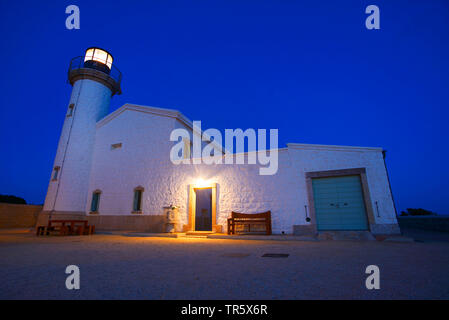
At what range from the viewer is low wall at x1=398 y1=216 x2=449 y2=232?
1029cm

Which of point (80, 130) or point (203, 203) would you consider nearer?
point (80, 130)

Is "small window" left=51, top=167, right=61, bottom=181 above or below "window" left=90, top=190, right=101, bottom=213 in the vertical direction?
above

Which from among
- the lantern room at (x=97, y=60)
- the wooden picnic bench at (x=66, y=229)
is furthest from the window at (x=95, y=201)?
the lantern room at (x=97, y=60)

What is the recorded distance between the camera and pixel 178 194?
1148cm

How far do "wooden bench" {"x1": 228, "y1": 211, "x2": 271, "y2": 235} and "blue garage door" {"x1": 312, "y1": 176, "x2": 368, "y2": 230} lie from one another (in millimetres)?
2118

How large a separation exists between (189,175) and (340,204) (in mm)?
7480

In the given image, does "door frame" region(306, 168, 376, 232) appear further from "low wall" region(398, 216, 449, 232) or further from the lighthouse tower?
the lighthouse tower

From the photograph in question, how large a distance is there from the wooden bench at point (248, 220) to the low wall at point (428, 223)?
358 inches

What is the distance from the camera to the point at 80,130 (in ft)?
48.2

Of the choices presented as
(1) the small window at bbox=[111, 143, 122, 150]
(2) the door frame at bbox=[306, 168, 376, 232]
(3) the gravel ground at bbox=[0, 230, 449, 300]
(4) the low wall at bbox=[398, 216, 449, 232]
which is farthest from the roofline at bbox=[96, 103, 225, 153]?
(4) the low wall at bbox=[398, 216, 449, 232]

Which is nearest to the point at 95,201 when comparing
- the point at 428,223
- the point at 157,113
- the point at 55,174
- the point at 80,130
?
the point at 55,174

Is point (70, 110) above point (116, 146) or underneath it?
above

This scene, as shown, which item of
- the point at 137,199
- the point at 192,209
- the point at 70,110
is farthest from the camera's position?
the point at 70,110

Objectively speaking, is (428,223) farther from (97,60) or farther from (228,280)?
A: (97,60)
